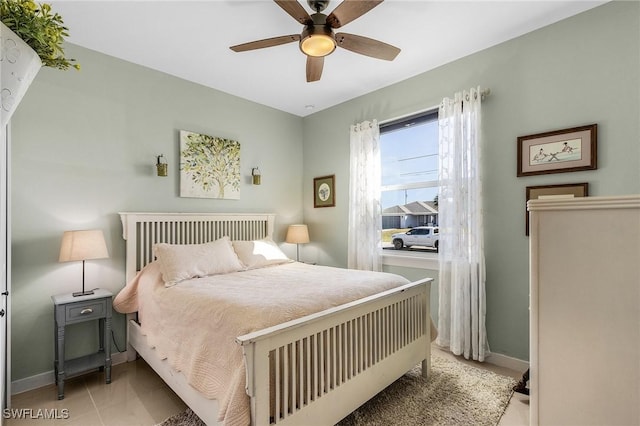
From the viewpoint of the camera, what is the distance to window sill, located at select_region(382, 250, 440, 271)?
10.7 feet

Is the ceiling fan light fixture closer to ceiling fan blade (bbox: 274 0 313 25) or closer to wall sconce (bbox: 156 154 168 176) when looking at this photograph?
ceiling fan blade (bbox: 274 0 313 25)

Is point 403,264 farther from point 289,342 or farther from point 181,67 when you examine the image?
point 181,67

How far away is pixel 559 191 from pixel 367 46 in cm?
188

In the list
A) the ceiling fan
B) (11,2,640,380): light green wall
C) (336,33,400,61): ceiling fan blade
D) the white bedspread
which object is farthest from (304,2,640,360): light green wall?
the white bedspread

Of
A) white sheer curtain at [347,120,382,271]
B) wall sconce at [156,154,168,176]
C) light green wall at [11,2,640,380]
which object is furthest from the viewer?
white sheer curtain at [347,120,382,271]

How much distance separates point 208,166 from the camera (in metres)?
3.58

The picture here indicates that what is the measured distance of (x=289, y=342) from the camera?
1.55 meters

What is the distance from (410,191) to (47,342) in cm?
370

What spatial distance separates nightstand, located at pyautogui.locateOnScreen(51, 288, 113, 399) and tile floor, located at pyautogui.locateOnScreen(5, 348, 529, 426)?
0.33ft

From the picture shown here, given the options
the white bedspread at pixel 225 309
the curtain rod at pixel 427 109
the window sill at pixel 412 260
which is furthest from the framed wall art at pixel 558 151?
the white bedspread at pixel 225 309

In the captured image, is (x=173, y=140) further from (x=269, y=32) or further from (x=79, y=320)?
(x=79, y=320)

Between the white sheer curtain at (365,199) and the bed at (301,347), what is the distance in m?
0.89

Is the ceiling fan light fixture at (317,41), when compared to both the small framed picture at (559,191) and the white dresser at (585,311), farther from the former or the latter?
the small framed picture at (559,191)

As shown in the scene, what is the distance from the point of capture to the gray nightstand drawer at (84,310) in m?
2.36
